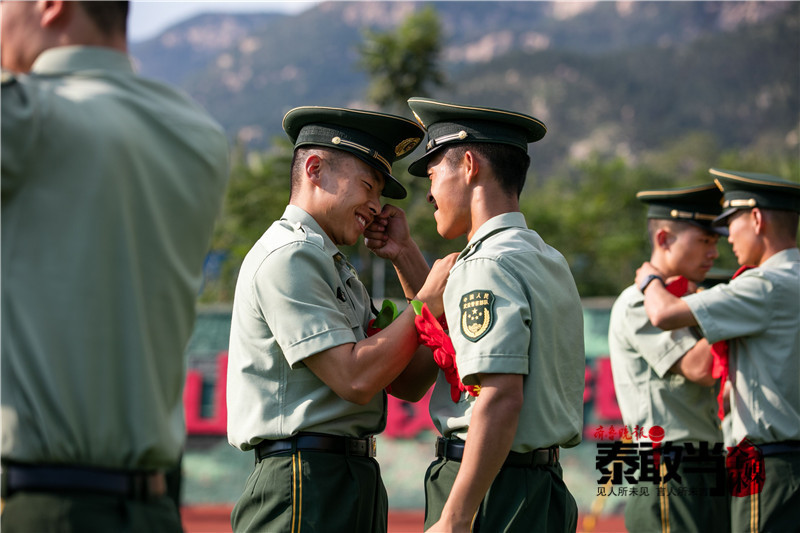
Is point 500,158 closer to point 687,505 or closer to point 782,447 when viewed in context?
point 782,447

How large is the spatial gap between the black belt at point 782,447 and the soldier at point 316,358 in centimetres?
190

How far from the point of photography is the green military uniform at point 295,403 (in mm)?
2678

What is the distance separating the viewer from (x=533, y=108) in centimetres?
9156

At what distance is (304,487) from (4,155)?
4.72 feet

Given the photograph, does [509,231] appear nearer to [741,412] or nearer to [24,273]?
[24,273]

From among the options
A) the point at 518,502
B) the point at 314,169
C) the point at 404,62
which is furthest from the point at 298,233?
the point at 404,62

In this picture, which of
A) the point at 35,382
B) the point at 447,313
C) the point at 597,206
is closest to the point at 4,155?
the point at 35,382

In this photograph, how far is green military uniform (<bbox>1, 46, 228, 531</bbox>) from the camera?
1.72 m

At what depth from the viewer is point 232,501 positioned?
9055 mm

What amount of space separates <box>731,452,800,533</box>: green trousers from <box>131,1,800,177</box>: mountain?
65.8 m

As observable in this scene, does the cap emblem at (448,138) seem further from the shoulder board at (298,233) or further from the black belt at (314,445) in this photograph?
the black belt at (314,445)

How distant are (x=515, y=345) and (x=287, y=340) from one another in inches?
Result: 28.0

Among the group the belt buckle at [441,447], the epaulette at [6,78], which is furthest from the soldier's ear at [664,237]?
the epaulette at [6,78]

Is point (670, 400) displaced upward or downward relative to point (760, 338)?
downward
